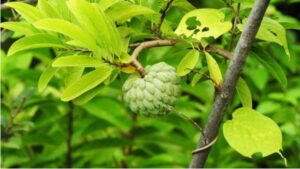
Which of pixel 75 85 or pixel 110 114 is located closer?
pixel 75 85

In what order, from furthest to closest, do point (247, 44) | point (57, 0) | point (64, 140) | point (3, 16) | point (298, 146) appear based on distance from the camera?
point (298, 146)
point (64, 140)
point (3, 16)
point (57, 0)
point (247, 44)

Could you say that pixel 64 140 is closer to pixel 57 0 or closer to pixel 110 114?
pixel 110 114

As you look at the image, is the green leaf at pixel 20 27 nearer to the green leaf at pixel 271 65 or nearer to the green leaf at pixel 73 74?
the green leaf at pixel 73 74

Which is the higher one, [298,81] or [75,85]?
[75,85]

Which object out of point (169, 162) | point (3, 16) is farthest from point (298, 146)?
point (3, 16)

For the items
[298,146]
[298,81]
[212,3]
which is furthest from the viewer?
[212,3]

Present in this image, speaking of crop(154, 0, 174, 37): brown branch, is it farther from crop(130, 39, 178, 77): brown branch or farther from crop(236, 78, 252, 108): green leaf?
crop(236, 78, 252, 108): green leaf

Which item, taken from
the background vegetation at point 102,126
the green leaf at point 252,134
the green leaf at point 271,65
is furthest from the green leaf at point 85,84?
the background vegetation at point 102,126
